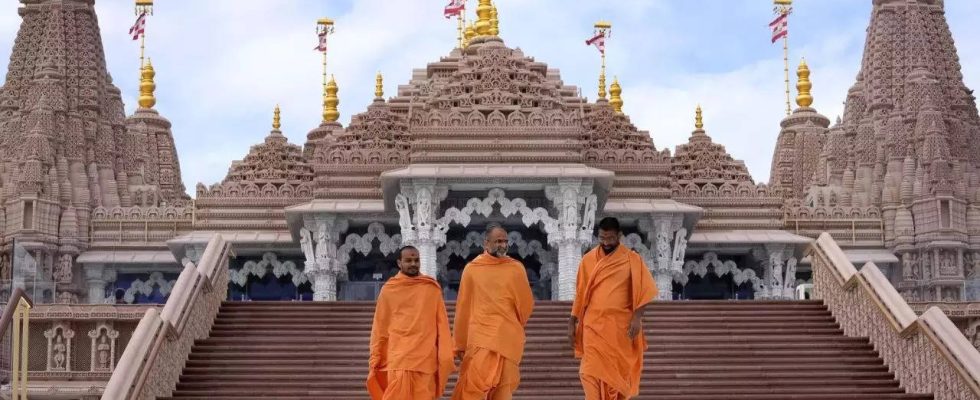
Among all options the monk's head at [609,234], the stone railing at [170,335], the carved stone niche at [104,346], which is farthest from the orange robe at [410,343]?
the carved stone niche at [104,346]

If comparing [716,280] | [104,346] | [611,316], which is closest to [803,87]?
[716,280]

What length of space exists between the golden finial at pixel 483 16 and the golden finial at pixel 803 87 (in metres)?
16.1

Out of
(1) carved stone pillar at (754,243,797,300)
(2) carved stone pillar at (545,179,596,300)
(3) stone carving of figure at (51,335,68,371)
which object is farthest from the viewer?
(1) carved stone pillar at (754,243,797,300)

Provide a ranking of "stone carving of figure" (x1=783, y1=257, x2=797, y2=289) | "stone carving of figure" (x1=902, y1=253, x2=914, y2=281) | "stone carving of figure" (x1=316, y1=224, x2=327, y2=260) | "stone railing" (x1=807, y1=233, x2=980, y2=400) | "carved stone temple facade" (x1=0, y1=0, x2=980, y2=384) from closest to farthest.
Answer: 1. "stone railing" (x1=807, y1=233, x2=980, y2=400)
2. "carved stone temple facade" (x1=0, y1=0, x2=980, y2=384)
3. "stone carving of figure" (x1=316, y1=224, x2=327, y2=260)
4. "stone carving of figure" (x1=783, y1=257, x2=797, y2=289)
5. "stone carving of figure" (x1=902, y1=253, x2=914, y2=281)

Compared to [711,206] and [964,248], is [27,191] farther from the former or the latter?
[964,248]

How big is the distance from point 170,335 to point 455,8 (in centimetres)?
3031

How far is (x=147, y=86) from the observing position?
57594 millimetres

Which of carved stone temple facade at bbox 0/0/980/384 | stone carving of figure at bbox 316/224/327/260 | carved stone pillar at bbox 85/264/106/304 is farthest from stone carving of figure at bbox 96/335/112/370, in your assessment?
carved stone pillar at bbox 85/264/106/304

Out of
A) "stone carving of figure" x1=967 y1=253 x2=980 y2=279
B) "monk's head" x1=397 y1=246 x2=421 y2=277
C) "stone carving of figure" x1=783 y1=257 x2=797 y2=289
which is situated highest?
"stone carving of figure" x1=967 y1=253 x2=980 y2=279

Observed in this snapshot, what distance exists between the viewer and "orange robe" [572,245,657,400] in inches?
711

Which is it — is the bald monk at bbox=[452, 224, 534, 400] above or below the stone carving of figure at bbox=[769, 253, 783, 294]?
below

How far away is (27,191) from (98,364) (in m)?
15.1

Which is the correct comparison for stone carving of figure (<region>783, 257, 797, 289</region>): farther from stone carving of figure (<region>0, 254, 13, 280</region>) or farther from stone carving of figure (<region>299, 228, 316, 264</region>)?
stone carving of figure (<region>0, 254, 13, 280</region>)

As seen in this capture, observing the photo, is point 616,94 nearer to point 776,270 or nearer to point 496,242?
point 776,270
